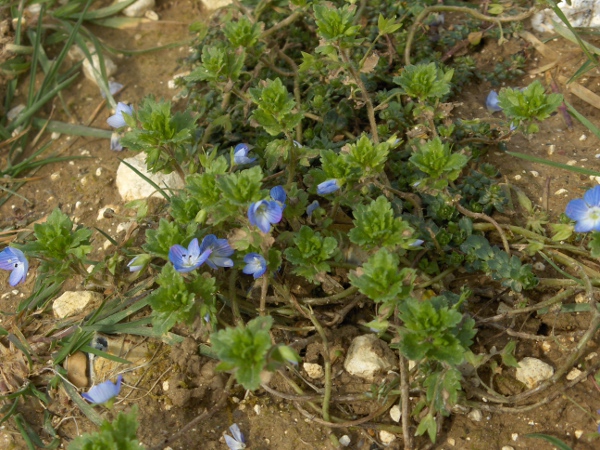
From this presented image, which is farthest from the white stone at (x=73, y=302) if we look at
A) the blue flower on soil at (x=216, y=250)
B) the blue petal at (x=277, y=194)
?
the blue petal at (x=277, y=194)

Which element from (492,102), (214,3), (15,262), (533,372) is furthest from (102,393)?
(214,3)

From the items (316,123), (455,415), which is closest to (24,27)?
(316,123)

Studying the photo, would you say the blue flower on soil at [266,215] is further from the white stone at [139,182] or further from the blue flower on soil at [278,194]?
the white stone at [139,182]

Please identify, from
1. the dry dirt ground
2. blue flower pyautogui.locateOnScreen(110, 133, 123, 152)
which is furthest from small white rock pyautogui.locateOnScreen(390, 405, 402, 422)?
blue flower pyautogui.locateOnScreen(110, 133, 123, 152)

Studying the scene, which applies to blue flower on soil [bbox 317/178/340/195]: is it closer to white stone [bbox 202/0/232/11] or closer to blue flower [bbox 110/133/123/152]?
blue flower [bbox 110/133/123/152]

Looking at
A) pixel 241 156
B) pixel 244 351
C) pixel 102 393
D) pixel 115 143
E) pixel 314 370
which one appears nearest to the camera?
pixel 244 351

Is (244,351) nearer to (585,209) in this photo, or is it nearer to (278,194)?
(278,194)

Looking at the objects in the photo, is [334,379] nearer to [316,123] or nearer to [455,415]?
[455,415]
